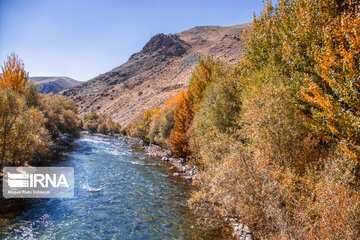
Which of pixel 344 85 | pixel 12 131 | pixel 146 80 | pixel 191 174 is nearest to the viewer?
pixel 344 85

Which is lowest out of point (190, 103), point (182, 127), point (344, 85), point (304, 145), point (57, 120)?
point (182, 127)

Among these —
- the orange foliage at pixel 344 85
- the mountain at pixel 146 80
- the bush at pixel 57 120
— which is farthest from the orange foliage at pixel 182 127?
the mountain at pixel 146 80

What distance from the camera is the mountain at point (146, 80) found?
103 metres

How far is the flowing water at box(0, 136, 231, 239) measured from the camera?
1180cm

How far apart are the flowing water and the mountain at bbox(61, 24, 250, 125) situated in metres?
70.7

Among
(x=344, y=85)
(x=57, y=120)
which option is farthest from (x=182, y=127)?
(x=57, y=120)

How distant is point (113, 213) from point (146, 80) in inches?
5252

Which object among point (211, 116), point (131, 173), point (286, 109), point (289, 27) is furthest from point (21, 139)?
point (289, 27)

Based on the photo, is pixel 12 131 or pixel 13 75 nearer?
pixel 12 131

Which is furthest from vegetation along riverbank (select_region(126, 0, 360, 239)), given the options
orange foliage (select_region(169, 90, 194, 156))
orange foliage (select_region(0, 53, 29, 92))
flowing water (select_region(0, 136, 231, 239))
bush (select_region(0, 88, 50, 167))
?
orange foliage (select_region(0, 53, 29, 92))

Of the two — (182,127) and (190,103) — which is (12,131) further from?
(190,103)

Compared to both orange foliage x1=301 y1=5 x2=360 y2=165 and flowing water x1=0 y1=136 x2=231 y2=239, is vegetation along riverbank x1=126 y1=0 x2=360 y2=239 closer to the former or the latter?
orange foliage x1=301 y1=5 x2=360 y2=165

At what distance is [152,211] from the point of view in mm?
15180

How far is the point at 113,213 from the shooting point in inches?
568
